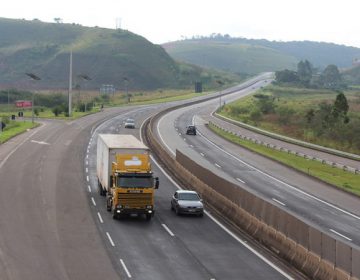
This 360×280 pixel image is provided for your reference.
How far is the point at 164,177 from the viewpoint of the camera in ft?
161

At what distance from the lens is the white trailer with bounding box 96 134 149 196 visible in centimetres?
3478

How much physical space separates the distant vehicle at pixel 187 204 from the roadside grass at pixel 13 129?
4004 centimetres

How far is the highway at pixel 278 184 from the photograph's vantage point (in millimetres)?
36656

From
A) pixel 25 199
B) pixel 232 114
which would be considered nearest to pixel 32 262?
pixel 25 199

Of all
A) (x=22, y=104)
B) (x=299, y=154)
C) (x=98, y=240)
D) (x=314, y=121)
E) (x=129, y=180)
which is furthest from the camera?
(x=22, y=104)

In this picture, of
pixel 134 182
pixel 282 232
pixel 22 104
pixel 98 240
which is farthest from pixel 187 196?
pixel 22 104

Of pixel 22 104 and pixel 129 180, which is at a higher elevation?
pixel 129 180

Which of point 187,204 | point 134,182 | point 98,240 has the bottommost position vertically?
point 98,240

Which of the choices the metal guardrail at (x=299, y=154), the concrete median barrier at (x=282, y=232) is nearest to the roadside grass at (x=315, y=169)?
the metal guardrail at (x=299, y=154)

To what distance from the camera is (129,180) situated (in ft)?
107

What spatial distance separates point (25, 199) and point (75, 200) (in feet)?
9.52

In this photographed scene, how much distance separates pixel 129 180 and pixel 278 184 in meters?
20.7

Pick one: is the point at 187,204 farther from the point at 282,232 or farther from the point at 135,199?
the point at 282,232

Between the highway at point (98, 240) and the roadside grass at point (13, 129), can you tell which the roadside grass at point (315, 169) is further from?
the roadside grass at point (13, 129)
